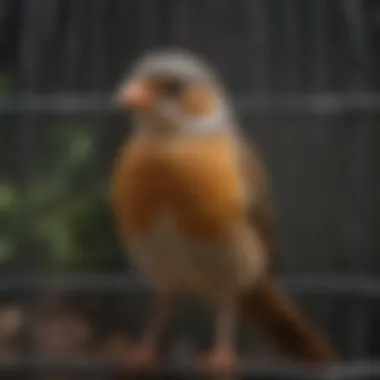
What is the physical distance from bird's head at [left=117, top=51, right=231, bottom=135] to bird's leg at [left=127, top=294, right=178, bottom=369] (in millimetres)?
146

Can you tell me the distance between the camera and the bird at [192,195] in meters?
1.03

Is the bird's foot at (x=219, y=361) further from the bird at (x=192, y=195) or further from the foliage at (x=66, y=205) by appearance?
the foliage at (x=66, y=205)

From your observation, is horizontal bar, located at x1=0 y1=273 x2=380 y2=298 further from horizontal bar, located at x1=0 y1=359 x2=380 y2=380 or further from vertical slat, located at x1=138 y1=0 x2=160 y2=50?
vertical slat, located at x1=138 y1=0 x2=160 y2=50

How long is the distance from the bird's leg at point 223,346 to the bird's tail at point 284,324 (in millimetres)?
11

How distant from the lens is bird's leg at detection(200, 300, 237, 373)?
3.61ft

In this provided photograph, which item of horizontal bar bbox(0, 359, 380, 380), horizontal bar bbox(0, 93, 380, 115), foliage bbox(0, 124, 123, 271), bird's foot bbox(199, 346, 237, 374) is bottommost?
horizontal bar bbox(0, 359, 380, 380)

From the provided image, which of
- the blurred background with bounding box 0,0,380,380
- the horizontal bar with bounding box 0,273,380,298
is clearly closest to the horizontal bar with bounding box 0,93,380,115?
the blurred background with bounding box 0,0,380,380

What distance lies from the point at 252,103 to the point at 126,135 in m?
0.10

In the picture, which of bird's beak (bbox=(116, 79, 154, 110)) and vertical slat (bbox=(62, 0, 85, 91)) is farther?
vertical slat (bbox=(62, 0, 85, 91))

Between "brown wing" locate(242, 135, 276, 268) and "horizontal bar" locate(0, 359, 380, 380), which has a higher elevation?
"brown wing" locate(242, 135, 276, 268)

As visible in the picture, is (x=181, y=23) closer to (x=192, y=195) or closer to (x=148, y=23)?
(x=148, y=23)

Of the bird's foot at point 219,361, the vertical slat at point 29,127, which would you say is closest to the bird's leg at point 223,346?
the bird's foot at point 219,361

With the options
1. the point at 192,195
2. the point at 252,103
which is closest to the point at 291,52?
the point at 252,103

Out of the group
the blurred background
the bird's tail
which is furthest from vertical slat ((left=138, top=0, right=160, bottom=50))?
the bird's tail
